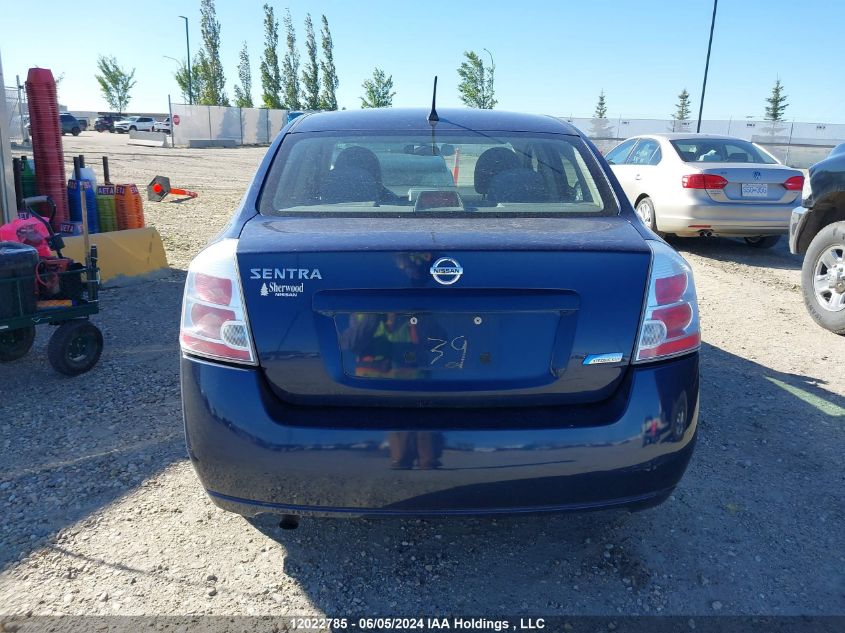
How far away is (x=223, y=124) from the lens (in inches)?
1876

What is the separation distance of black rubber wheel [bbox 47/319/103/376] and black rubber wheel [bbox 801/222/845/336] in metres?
5.65

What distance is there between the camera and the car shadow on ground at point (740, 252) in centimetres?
880

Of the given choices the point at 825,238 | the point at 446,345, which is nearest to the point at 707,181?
the point at 825,238

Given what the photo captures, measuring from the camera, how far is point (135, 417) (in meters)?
3.92

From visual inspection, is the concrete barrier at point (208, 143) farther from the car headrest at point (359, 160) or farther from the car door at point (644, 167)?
the car headrest at point (359, 160)

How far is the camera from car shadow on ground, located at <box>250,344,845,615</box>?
247 cm

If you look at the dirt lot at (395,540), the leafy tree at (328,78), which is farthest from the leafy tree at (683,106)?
the dirt lot at (395,540)

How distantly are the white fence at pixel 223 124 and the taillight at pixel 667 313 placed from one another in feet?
142

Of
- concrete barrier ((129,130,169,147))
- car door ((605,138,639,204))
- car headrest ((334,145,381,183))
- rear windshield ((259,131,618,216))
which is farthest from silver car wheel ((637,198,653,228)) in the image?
concrete barrier ((129,130,169,147))

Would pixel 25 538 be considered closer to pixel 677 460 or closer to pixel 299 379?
pixel 299 379

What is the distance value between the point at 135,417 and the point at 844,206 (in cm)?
592

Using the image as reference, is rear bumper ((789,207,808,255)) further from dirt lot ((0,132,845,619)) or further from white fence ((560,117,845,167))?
white fence ((560,117,845,167))

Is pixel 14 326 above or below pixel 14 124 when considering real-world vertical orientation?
below

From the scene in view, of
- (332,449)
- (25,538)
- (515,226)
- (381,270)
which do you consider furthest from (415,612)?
(25,538)
